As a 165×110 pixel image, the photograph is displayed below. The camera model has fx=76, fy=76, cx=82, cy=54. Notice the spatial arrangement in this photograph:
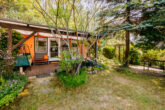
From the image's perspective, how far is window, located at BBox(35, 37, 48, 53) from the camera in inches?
261

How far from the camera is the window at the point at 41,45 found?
21.7 feet

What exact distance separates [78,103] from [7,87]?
222 centimetres

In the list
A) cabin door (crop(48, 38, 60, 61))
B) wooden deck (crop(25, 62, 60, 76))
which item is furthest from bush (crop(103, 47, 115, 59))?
wooden deck (crop(25, 62, 60, 76))

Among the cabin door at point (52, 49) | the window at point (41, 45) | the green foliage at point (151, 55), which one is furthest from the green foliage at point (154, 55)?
the window at point (41, 45)

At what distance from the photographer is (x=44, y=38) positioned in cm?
693

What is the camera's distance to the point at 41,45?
6.87 metres

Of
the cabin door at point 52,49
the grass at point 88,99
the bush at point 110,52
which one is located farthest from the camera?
the bush at point 110,52

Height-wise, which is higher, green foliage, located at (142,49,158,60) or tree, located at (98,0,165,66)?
tree, located at (98,0,165,66)

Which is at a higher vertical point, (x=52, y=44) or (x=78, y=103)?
(x=52, y=44)

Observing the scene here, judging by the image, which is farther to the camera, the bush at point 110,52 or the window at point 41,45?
the bush at point 110,52

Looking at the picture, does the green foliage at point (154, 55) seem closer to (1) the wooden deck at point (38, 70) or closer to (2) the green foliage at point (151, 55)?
(2) the green foliage at point (151, 55)

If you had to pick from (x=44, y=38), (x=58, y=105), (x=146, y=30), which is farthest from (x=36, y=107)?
(x=146, y=30)

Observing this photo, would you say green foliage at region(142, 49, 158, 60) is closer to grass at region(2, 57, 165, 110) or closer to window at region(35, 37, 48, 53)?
grass at region(2, 57, 165, 110)

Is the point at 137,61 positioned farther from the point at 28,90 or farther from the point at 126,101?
the point at 28,90
